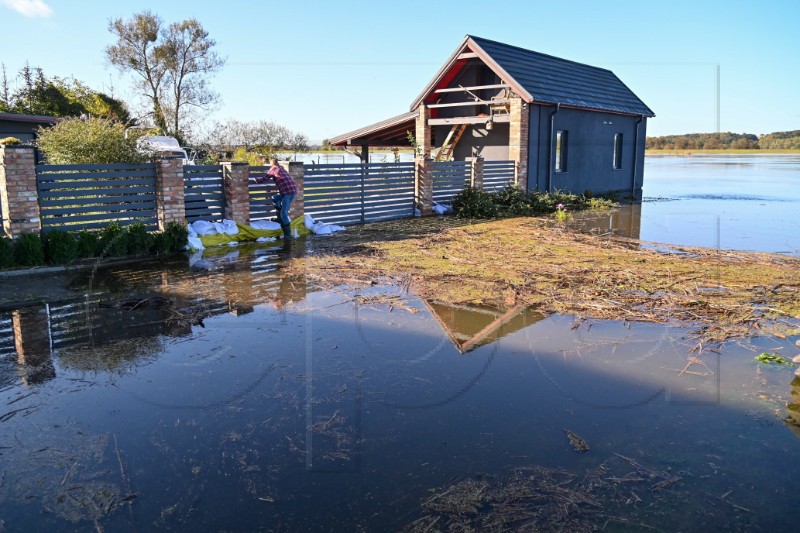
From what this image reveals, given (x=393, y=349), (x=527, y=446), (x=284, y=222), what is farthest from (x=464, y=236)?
(x=527, y=446)

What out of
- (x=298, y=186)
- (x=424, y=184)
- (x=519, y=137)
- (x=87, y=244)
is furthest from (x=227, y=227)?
(x=519, y=137)

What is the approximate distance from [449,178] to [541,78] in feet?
19.9

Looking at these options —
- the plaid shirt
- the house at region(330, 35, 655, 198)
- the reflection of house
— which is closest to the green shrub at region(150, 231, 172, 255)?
the plaid shirt

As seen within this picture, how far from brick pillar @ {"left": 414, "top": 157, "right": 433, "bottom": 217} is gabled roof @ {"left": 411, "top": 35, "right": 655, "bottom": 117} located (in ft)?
14.3

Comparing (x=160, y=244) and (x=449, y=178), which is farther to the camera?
(x=449, y=178)

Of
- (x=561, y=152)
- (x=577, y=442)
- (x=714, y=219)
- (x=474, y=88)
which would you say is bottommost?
(x=577, y=442)

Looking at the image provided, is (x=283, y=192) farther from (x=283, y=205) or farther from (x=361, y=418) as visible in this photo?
(x=361, y=418)

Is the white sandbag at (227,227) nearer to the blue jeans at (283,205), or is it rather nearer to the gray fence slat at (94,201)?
the blue jeans at (283,205)

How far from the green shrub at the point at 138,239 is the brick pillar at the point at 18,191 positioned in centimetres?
145

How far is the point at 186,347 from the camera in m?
6.09

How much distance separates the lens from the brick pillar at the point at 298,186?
1405 centimetres

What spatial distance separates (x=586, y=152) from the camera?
23359mm

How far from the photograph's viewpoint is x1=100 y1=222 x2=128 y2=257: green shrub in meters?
10.8

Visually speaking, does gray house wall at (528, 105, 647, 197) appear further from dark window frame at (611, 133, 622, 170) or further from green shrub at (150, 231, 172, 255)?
green shrub at (150, 231, 172, 255)
